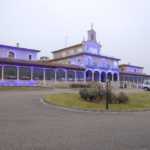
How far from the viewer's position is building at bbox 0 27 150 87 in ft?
113

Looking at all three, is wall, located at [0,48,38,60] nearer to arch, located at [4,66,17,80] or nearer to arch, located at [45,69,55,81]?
arch, located at [45,69,55,81]

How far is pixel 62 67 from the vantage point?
133 feet

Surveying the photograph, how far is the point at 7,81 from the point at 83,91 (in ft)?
64.6

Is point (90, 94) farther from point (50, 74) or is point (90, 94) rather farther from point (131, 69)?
point (131, 69)

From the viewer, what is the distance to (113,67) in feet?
175

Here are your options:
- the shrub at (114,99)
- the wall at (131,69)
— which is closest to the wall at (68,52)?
the wall at (131,69)

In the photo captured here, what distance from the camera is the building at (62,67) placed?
3459cm

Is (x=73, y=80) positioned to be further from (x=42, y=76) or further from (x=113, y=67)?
(x=113, y=67)

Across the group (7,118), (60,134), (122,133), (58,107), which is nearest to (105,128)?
(122,133)

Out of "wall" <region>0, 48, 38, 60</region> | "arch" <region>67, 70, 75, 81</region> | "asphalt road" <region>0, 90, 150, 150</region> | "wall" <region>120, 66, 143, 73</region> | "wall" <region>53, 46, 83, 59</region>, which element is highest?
"wall" <region>53, 46, 83, 59</region>

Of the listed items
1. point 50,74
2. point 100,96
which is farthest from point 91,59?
point 100,96

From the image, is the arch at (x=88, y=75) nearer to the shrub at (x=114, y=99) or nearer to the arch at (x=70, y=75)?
the arch at (x=70, y=75)

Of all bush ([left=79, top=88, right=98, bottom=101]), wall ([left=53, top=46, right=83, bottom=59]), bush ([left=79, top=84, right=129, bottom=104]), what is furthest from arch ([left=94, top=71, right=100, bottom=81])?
bush ([left=79, top=88, right=98, bottom=101])

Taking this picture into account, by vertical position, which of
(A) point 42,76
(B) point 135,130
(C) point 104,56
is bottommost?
(B) point 135,130
